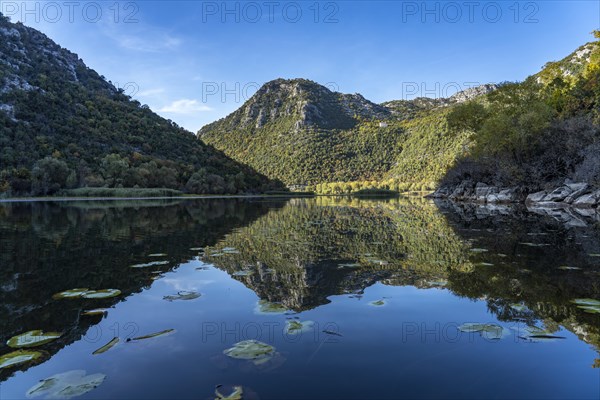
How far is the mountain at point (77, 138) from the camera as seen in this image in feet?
186

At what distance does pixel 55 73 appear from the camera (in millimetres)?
85438

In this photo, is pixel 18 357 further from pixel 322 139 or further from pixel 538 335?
pixel 322 139

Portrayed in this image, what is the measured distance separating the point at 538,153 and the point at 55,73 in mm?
98988

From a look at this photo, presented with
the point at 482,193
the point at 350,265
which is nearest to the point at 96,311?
the point at 350,265

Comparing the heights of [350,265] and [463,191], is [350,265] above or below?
below

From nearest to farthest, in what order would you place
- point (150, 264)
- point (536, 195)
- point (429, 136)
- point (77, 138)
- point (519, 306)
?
point (519, 306) → point (150, 264) → point (536, 195) → point (77, 138) → point (429, 136)

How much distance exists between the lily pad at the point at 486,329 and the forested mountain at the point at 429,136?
1210 inches

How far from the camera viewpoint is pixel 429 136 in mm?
135750

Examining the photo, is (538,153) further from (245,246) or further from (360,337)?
(360,337)

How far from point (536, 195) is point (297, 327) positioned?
1528 inches

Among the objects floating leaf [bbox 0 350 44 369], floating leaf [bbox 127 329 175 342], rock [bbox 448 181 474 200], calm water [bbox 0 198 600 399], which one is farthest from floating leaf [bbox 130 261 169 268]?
rock [bbox 448 181 474 200]

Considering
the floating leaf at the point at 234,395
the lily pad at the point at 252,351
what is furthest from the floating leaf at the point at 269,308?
the floating leaf at the point at 234,395

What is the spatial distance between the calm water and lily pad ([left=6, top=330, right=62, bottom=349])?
97 millimetres

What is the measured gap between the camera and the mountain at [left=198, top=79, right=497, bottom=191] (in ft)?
449
